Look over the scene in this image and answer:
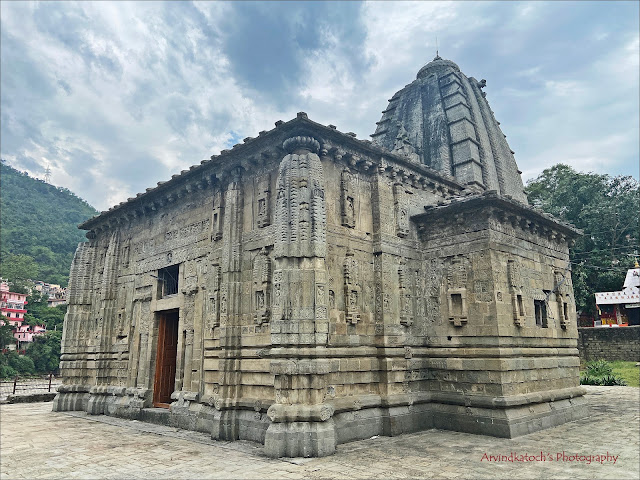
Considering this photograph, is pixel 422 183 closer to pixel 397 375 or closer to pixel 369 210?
pixel 369 210

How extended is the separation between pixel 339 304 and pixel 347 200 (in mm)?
2934

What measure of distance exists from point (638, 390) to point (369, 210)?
18077mm

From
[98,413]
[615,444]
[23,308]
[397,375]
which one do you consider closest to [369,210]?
[397,375]

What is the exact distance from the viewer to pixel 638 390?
21.2 meters

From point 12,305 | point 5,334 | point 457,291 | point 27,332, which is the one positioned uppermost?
point 12,305

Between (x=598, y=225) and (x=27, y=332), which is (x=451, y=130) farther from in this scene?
(x=27, y=332)

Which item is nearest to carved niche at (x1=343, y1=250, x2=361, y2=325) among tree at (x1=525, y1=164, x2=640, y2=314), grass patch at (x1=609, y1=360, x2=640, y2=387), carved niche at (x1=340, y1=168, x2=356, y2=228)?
carved niche at (x1=340, y1=168, x2=356, y2=228)

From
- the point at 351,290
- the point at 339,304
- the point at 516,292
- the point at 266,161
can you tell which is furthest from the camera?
the point at 266,161

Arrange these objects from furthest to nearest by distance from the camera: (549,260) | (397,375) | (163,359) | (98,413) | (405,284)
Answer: (98,413), (163,359), (549,260), (405,284), (397,375)

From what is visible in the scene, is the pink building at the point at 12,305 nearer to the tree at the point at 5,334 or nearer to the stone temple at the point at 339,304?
the tree at the point at 5,334

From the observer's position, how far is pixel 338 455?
361 inches

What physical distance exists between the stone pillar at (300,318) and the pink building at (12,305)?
6052cm

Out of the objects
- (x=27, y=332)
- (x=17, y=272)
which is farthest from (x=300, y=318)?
(x=17, y=272)

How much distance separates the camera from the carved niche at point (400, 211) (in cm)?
1334
